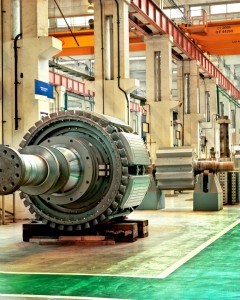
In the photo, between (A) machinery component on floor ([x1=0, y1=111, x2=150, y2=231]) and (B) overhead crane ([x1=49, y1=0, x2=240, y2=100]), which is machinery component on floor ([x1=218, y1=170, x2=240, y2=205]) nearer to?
(B) overhead crane ([x1=49, y1=0, x2=240, y2=100])

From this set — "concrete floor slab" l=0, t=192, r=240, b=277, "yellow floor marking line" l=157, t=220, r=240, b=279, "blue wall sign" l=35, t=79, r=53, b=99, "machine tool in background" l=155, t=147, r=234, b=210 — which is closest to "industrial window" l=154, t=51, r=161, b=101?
"machine tool in background" l=155, t=147, r=234, b=210

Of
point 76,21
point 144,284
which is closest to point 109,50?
point 144,284

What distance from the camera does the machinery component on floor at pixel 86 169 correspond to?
26.4 ft

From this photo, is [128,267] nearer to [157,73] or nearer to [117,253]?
[117,253]

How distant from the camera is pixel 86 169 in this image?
8188 millimetres

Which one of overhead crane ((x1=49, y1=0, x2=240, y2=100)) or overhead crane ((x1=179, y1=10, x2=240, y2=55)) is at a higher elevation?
overhead crane ((x1=179, y1=10, x2=240, y2=55))

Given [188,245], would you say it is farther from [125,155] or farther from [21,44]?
[21,44]

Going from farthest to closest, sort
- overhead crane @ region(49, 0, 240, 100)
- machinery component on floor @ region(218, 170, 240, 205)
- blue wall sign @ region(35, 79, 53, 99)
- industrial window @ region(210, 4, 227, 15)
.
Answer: industrial window @ region(210, 4, 227, 15)
overhead crane @ region(49, 0, 240, 100)
machinery component on floor @ region(218, 170, 240, 205)
blue wall sign @ region(35, 79, 53, 99)

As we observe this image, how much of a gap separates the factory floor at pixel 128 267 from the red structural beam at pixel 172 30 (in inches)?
360

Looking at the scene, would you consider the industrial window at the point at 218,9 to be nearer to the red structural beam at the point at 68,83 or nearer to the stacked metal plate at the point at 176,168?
the red structural beam at the point at 68,83

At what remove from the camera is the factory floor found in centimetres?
544

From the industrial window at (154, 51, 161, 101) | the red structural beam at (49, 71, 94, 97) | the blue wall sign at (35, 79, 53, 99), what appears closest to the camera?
the blue wall sign at (35, 79, 53, 99)

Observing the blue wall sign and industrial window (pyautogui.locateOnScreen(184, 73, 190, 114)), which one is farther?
industrial window (pyautogui.locateOnScreen(184, 73, 190, 114))

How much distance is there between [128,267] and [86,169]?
6.19 ft
